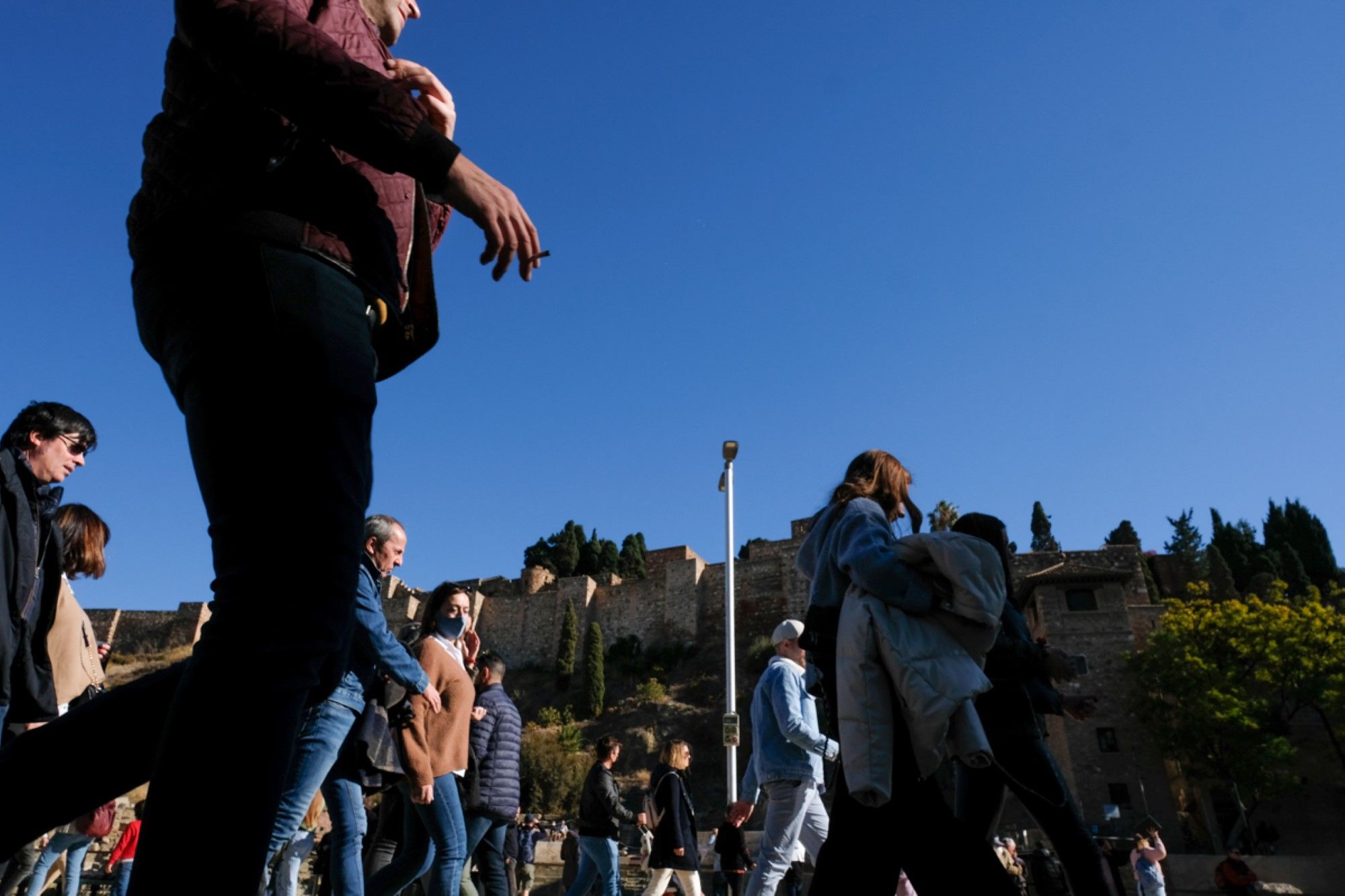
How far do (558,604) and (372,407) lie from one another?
5084 centimetres

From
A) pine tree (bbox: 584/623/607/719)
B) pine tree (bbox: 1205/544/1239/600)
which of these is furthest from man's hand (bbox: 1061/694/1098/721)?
pine tree (bbox: 1205/544/1239/600)

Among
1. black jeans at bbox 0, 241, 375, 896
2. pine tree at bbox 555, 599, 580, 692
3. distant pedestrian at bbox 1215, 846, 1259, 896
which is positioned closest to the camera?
black jeans at bbox 0, 241, 375, 896

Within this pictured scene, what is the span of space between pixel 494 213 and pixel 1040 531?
64.1 m

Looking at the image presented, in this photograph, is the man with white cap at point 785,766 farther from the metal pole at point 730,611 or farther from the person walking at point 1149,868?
the metal pole at point 730,611

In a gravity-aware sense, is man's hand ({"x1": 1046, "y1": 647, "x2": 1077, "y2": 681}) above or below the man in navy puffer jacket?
above

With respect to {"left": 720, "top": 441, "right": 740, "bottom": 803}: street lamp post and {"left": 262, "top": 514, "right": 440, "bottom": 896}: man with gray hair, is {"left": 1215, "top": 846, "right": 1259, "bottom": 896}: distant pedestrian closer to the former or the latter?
{"left": 720, "top": 441, "right": 740, "bottom": 803}: street lamp post

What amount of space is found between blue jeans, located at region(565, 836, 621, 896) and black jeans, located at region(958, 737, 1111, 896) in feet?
11.3

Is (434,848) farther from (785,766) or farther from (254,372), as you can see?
(254,372)

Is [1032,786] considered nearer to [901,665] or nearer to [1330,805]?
[901,665]

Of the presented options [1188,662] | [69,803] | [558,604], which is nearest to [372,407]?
[69,803]

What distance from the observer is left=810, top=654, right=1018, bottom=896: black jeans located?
7.91 feet

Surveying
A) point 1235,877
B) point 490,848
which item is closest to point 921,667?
point 490,848

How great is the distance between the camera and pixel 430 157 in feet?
4.83

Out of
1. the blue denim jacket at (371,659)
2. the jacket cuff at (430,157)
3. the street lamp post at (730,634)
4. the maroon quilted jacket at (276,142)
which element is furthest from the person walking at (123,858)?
the street lamp post at (730,634)
